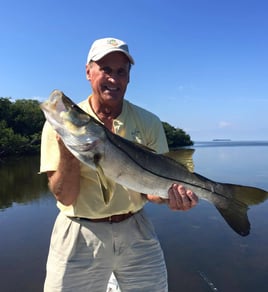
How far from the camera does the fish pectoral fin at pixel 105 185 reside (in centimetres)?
322

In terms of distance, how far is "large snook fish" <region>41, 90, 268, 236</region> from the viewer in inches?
125

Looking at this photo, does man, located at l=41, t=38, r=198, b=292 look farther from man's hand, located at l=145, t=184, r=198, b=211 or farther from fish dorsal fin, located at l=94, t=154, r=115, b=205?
fish dorsal fin, located at l=94, t=154, r=115, b=205

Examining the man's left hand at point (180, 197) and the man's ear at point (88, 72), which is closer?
the man's left hand at point (180, 197)

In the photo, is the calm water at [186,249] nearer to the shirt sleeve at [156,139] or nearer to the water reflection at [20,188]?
the water reflection at [20,188]

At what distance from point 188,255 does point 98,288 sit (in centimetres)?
693

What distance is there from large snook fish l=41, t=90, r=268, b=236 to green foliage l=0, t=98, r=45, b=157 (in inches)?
1889

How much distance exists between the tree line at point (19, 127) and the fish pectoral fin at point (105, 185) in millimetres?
47489

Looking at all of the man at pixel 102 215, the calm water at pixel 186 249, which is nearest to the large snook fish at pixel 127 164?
the man at pixel 102 215

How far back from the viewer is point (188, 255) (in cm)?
1013

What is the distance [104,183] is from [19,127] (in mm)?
63805

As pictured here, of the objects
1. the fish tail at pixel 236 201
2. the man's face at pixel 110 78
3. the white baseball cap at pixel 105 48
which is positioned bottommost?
the fish tail at pixel 236 201

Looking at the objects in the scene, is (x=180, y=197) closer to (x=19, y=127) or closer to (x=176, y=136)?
(x=19, y=127)

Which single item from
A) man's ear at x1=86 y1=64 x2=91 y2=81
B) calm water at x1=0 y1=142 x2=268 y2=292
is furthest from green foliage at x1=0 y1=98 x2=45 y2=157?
man's ear at x1=86 y1=64 x2=91 y2=81

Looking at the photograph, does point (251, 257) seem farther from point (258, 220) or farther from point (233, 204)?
point (233, 204)
